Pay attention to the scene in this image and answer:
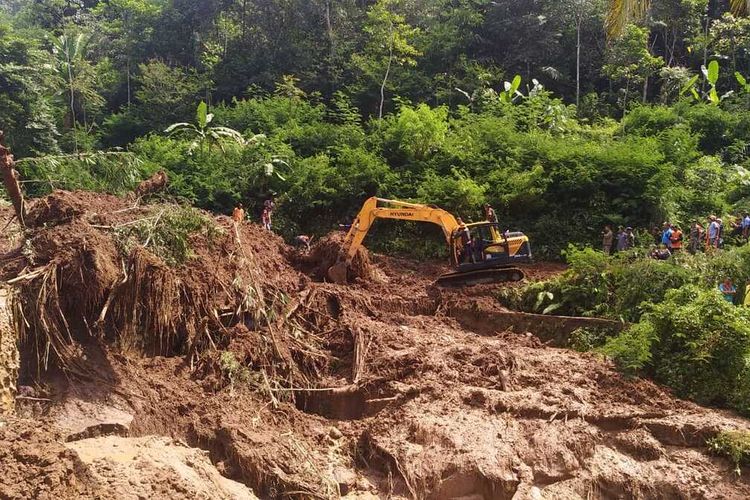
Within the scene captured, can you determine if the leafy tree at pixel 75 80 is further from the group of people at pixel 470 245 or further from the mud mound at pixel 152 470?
the mud mound at pixel 152 470

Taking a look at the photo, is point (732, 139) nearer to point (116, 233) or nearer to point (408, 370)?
point (408, 370)

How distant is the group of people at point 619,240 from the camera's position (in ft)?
51.6

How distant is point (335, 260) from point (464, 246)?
9.31 feet

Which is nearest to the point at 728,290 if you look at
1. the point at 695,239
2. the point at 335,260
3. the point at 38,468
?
the point at 695,239

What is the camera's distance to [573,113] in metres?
25.0

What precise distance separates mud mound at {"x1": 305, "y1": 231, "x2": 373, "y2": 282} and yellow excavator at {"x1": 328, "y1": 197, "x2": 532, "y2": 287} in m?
0.18

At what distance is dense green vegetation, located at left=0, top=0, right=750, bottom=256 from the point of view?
18.6 meters

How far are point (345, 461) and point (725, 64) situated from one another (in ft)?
98.3

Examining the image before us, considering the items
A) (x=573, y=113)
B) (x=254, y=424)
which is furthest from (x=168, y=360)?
(x=573, y=113)

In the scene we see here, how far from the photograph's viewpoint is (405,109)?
2156cm

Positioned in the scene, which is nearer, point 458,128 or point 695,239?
point 695,239

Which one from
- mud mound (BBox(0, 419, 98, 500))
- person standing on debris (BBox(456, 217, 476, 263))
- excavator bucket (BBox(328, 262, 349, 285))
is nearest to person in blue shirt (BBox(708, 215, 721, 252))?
person standing on debris (BBox(456, 217, 476, 263))

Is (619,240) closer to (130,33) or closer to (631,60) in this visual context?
(631,60)

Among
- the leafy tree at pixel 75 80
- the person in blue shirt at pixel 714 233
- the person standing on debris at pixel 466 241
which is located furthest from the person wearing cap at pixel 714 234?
the leafy tree at pixel 75 80
